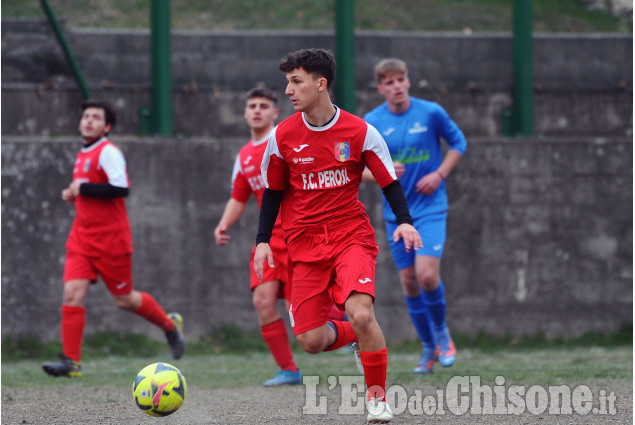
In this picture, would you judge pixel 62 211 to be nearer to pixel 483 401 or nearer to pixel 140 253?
pixel 140 253

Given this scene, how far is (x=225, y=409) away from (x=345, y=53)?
15.5 ft

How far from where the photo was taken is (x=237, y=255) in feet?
29.6

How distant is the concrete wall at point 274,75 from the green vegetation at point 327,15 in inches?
4.0

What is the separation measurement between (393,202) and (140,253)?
4511mm

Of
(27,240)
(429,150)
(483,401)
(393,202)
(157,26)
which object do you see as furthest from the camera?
(157,26)

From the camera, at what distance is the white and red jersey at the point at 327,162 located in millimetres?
4855

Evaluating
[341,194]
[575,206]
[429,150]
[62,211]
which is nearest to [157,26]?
[62,211]

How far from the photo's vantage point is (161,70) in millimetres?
9227

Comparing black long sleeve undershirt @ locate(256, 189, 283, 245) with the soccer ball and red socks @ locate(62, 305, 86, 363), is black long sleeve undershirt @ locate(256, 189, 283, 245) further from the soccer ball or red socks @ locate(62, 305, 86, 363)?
red socks @ locate(62, 305, 86, 363)

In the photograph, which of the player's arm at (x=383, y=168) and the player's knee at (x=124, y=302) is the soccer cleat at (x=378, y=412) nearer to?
the player's arm at (x=383, y=168)

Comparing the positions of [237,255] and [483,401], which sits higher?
[237,255]

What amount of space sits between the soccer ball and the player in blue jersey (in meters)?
2.42

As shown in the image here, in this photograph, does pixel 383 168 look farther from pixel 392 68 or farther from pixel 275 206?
pixel 392 68

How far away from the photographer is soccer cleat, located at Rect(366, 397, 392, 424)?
4.60m
